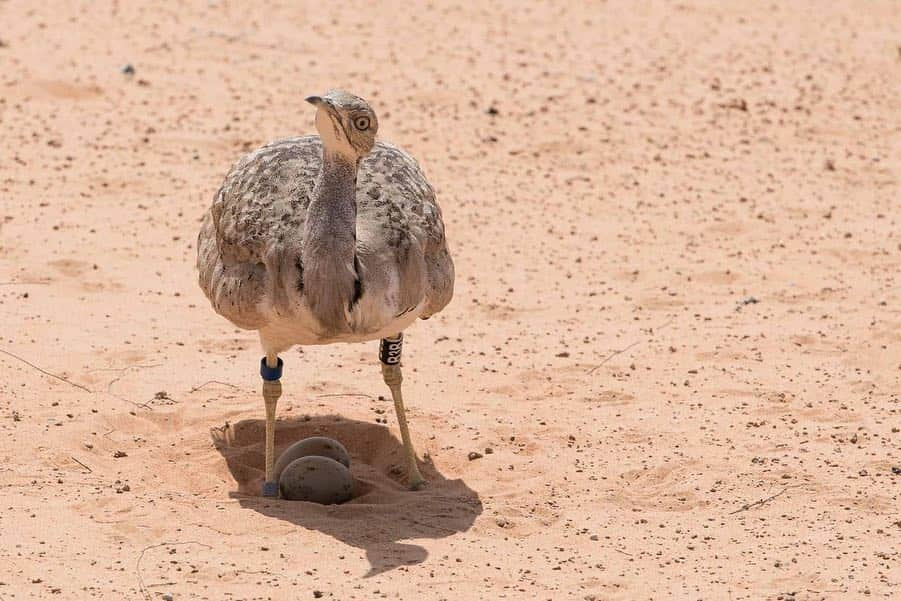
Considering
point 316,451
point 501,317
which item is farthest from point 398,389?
point 501,317

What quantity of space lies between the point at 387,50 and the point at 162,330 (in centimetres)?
642

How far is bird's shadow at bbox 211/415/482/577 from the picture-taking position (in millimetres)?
7199

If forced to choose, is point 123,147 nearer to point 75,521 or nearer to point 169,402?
point 169,402

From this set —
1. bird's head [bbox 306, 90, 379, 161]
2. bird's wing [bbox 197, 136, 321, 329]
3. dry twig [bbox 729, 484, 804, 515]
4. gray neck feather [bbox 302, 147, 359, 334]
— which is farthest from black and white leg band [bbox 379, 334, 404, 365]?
dry twig [bbox 729, 484, 804, 515]

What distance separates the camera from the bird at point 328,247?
23.4 feet

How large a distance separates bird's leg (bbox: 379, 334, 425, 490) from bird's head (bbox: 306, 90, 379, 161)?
1.32 m

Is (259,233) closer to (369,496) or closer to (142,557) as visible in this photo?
(369,496)

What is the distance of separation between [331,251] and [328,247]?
2 centimetres

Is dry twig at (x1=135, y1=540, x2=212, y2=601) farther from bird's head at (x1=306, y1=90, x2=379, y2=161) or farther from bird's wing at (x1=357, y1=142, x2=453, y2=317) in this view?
bird's head at (x1=306, y1=90, x2=379, y2=161)

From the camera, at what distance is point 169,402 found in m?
8.83

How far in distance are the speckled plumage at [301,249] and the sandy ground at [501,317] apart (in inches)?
36.8

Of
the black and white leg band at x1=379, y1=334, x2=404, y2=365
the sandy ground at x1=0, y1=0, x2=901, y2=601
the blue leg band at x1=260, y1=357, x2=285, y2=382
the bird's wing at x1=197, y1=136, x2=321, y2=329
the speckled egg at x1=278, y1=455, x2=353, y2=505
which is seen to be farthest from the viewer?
the black and white leg band at x1=379, y1=334, x2=404, y2=365

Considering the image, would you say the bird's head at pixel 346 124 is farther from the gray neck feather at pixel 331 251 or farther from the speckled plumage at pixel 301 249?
the speckled plumage at pixel 301 249

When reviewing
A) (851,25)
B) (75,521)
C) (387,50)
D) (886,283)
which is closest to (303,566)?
(75,521)
